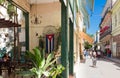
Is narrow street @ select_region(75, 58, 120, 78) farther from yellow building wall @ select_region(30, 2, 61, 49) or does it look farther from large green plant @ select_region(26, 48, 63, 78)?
large green plant @ select_region(26, 48, 63, 78)

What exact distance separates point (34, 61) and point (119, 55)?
1303 inches

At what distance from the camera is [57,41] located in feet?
53.0

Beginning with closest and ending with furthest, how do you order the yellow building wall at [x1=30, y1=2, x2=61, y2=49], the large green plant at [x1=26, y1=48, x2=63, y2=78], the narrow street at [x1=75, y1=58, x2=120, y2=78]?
the large green plant at [x1=26, y1=48, x2=63, y2=78] < the narrow street at [x1=75, y1=58, x2=120, y2=78] < the yellow building wall at [x1=30, y1=2, x2=61, y2=49]

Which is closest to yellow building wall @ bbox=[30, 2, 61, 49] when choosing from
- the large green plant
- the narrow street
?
the narrow street

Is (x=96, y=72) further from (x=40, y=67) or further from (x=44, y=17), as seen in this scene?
(x=40, y=67)

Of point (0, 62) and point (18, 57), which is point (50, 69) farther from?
point (18, 57)

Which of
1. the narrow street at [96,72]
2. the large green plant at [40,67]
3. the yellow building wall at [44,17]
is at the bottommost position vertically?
the narrow street at [96,72]

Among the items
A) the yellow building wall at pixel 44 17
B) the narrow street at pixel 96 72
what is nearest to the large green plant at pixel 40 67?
the narrow street at pixel 96 72

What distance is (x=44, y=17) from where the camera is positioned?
1670 cm

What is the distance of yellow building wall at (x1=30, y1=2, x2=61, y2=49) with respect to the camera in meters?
16.3

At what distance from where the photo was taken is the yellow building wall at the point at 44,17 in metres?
16.3

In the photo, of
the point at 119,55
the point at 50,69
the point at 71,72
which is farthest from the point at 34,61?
the point at 119,55

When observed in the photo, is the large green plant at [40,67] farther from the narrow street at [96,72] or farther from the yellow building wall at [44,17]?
the yellow building wall at [44,17]

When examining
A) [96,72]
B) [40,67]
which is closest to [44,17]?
[96,72]
